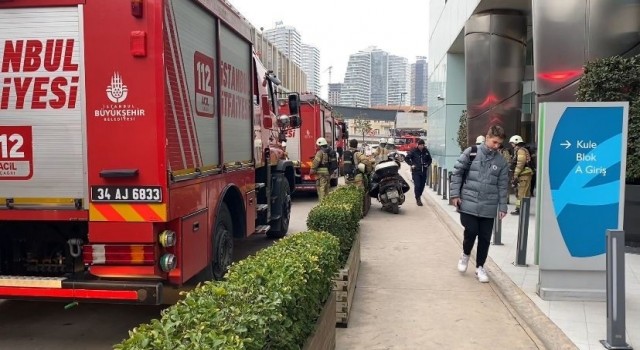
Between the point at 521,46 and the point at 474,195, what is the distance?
1268cm

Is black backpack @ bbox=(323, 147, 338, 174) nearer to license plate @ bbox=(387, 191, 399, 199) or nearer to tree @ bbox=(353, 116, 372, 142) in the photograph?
license plate @ bbox=(387, 191, 399, 199)

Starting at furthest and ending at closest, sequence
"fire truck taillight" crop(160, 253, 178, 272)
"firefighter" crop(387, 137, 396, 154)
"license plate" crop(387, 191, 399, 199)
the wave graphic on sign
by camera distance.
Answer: "firefighter" crop(387, 137, 396, 154)
"license plate" crop(387, 191, 399, 199)
the wave graphic on sign
"fire truck taillight" crop(160, 253, 178, 272)

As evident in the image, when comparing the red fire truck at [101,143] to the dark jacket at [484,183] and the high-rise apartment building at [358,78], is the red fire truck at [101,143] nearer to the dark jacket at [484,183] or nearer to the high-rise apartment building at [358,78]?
the dark jacket at [484,183]

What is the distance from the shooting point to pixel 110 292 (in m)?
4.01

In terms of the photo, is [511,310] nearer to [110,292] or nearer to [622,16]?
[110,292]

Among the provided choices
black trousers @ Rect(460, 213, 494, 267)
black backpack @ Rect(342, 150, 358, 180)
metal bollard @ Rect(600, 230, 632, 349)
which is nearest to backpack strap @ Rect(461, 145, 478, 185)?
black trousers @ Rect(460, 213, 494, 267)

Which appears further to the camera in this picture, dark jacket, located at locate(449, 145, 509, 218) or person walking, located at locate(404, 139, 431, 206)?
person walking, located at locate(404, 139, 431, 206)

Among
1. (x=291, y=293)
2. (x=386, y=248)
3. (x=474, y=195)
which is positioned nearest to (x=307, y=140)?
(x=386, y=248)

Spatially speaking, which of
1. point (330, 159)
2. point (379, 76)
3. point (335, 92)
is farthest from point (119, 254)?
point (379, 76)

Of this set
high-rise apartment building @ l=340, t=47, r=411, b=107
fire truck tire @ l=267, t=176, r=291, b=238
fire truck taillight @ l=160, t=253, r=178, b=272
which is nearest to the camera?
fire truck taillight @ l=160, t=253, r=178, b=272

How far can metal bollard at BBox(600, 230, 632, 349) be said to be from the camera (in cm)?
381

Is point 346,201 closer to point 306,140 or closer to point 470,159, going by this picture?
point 470,159

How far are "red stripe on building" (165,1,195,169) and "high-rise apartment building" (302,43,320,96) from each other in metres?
68.9

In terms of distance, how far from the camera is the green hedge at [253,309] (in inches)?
83.4
